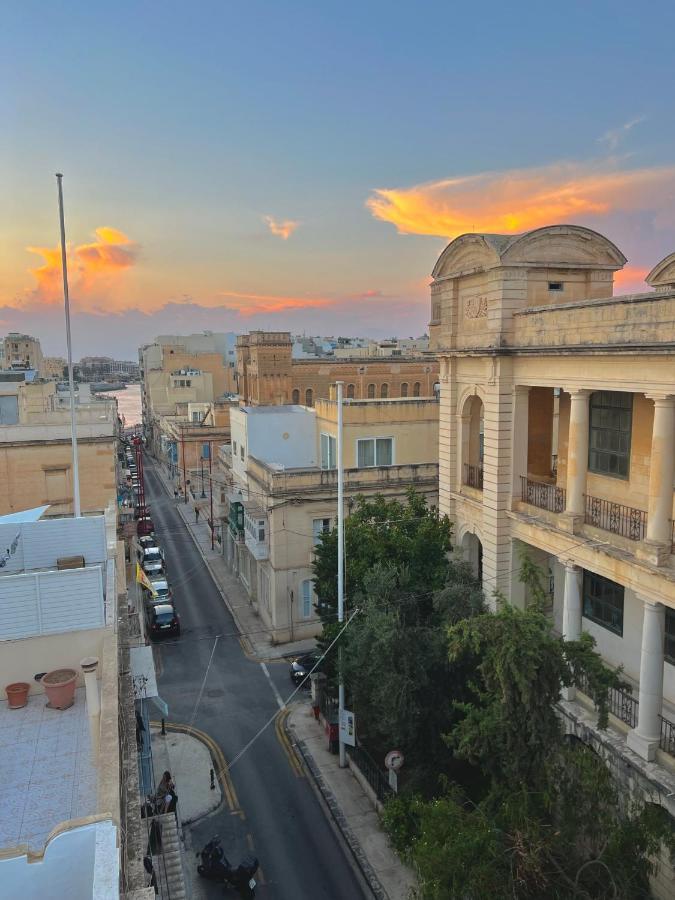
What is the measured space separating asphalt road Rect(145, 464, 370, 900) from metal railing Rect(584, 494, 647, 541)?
1169cm

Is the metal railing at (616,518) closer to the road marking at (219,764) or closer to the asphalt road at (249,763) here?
the asphalt road at (249,763)

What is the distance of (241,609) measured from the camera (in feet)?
125

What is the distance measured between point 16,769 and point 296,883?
36.2 ft

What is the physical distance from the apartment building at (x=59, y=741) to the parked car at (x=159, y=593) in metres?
23.4

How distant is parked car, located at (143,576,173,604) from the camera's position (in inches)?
1497

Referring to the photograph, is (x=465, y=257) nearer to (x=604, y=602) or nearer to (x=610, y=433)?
(x=610, y=433)

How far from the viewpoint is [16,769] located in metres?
10.4

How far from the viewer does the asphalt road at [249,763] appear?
1862 centimetres

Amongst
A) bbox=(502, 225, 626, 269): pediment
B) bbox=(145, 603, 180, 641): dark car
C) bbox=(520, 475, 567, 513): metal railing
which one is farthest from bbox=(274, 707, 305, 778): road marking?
bbox=(502, 225, 626, 269): pediment

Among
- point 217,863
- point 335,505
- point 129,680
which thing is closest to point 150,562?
point 335,505

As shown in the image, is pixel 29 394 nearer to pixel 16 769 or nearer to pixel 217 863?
pixel 217 863

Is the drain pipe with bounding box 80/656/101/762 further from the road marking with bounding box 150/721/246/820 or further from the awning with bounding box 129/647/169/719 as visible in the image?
the road marking with bounding box 150/721/246/820

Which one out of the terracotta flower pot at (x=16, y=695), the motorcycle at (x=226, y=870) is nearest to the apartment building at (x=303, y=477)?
the motorcycle at (x=226, y=870)

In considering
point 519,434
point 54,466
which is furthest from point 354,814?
point 54,466
